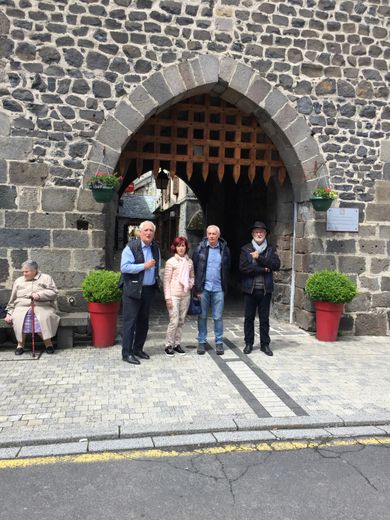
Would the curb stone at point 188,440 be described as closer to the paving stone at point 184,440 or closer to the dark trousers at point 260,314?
the paving stone at point 184,440

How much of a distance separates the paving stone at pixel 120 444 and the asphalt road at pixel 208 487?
0.17m

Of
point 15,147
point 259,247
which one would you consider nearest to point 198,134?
point 259,247

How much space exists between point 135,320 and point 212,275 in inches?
47.0

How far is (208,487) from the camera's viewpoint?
3.06 m

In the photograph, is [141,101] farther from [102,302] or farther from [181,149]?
[102,302]

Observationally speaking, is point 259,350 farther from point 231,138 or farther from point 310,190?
point 231,138

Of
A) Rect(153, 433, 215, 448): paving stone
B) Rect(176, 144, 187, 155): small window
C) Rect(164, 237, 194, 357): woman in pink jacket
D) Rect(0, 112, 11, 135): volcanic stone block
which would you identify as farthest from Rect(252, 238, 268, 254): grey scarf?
Rect(0, 112, 11, 135): volcanic stone block

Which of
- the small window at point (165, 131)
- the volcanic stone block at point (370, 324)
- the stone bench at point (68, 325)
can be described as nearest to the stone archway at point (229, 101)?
the small window at point (165, 131)

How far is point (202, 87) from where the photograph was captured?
724cm

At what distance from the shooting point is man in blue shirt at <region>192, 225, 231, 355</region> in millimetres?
6270

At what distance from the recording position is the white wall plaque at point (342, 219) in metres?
7.66

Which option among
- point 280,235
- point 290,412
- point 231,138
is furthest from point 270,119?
point 290,412

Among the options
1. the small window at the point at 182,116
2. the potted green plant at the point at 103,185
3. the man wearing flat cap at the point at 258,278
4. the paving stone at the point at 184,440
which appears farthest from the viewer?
the small window at the point at 182,116

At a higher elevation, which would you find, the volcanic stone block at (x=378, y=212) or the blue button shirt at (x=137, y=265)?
the volcanic stone block at (x=378, y=212)
